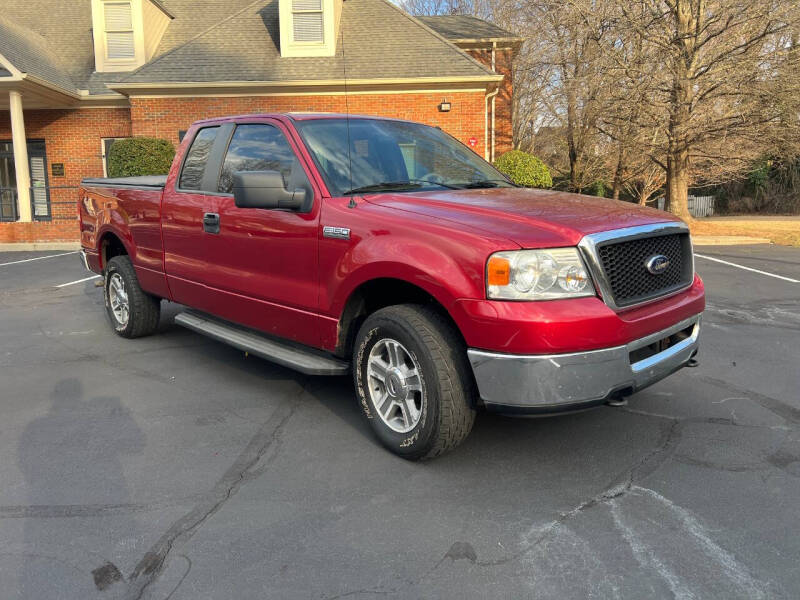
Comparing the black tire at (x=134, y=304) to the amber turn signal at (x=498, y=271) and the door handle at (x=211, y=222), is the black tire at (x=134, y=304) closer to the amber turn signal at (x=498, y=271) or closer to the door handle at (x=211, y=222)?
the door handle at (x=211, y=222)

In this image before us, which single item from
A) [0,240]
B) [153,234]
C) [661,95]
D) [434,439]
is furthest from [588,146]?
[434,439]

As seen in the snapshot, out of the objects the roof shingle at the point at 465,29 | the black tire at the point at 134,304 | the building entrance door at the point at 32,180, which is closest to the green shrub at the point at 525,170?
the roof shingle at the point at 465,29

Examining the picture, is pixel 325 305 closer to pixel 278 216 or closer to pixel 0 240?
pixel 278 216

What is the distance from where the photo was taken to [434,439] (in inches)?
132

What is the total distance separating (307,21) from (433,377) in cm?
1656

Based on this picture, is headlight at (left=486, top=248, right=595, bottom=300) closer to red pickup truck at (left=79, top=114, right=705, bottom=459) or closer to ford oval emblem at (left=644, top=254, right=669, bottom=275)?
red pickup truck at (left=79, top=114, right=705, bottom=459)

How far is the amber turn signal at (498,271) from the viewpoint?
306 centimetres

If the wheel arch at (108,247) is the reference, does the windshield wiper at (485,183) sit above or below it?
above

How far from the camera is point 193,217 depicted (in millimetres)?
4996

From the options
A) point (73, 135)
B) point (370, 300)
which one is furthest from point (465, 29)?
point (370, 300)

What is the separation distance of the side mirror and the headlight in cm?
145

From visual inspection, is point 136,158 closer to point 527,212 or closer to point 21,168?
point 21,168

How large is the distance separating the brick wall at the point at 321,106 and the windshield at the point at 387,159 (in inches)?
492

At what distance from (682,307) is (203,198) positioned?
11.1ft
